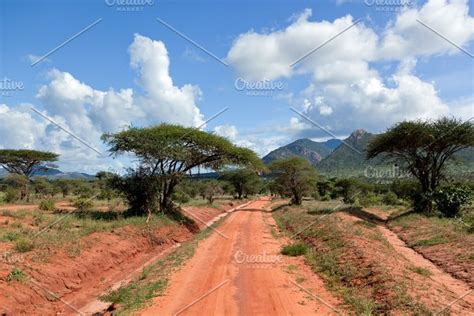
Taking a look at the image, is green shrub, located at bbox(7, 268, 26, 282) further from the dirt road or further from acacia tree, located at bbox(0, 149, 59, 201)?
acacia tree, located at bbox(0, 149, 59, 201)

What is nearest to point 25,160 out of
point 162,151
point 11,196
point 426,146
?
point 11,196

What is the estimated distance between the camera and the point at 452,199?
2614 centimetres

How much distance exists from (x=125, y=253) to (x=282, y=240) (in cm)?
797

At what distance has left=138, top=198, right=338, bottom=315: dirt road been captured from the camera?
31.2 ft

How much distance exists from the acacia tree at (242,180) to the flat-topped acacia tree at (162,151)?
1681 inches

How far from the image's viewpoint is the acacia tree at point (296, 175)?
4416cm

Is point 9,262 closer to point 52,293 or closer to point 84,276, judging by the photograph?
point 52,293

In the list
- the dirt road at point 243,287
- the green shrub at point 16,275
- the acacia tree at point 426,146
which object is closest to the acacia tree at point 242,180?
the acacia tree at point 426,146

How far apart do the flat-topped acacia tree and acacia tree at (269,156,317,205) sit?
15549 mm

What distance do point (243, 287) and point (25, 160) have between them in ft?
141

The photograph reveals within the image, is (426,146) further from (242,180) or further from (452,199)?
(242,180)

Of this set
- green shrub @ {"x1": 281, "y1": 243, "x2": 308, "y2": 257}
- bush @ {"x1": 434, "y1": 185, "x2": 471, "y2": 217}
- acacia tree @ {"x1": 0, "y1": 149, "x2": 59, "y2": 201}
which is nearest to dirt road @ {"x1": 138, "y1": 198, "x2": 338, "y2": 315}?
green shrub @ {"x1": 281, "y1": 243, "x2": 308, "y2": 257}

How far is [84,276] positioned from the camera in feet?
46.4

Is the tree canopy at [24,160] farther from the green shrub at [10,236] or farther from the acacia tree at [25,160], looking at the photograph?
the green shrub at [10,236]
